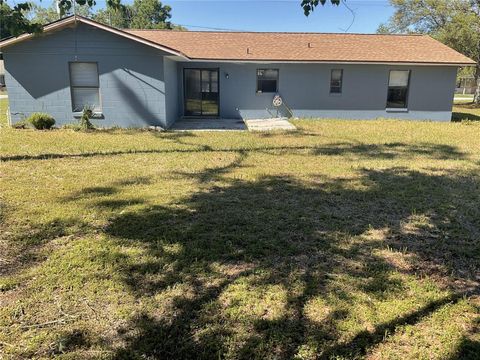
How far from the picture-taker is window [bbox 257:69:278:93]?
57.1 feet

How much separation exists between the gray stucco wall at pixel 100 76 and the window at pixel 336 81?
7.66 meters

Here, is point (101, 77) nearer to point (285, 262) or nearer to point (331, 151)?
point (331, 151)

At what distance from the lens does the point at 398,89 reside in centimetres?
1772

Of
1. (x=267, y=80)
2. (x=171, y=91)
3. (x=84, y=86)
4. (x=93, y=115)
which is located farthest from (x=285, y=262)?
(x=267, y=80)

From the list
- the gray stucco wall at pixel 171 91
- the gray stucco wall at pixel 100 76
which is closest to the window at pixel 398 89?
the gray stucco wall at pixel 171 91

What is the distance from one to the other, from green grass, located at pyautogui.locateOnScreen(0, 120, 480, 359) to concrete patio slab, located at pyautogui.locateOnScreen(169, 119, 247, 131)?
6.15 meters

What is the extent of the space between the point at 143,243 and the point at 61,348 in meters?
Result: 1.72

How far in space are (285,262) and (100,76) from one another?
1142 centimetres

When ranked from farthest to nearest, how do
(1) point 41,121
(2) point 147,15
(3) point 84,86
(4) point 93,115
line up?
(2) point 147,15 → (4) point 93,115 → (3) point 84,86 → (1) point 41,121

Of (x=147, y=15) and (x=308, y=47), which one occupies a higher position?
(x=147, y=15)

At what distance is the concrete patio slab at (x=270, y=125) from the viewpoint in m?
14.1

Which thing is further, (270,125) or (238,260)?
(270,125)

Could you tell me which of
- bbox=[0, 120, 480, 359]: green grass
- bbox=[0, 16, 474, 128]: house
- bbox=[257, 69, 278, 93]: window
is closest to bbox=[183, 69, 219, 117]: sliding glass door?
bbox=[0, 16, 474, 128]: house

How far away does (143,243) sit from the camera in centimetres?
444
